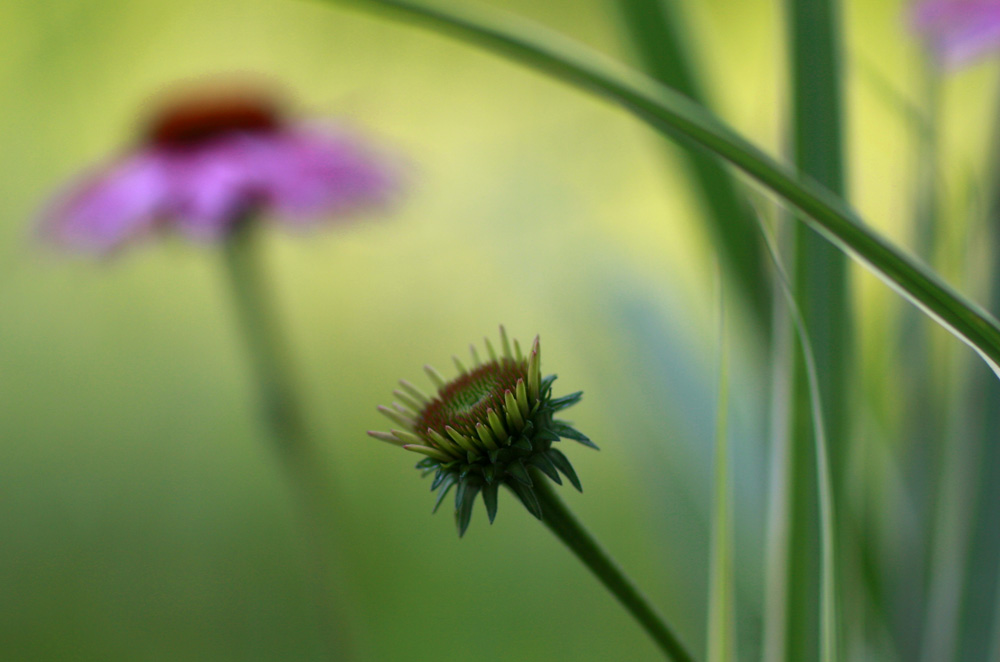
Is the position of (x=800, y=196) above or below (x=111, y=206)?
below

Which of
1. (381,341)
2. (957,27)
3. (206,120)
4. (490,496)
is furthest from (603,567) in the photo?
(381,341)

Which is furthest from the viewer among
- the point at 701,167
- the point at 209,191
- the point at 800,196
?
the point at 209,191

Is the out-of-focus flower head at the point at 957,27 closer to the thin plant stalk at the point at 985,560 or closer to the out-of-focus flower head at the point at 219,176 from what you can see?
the thin plant stalk at the point at 985,560

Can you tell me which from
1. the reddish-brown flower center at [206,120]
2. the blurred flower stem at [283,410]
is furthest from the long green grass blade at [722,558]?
the reddish-brown flower center at [206,120]

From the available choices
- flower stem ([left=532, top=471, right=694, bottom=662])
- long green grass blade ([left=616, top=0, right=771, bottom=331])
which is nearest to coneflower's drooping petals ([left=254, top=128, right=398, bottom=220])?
long green grass blade ([left=616, top=0, right=771, bottom=331])

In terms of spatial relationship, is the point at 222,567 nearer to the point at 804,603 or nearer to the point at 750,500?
the point at 750,500

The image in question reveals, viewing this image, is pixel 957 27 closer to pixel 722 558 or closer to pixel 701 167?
pixel 701 167
